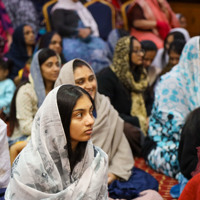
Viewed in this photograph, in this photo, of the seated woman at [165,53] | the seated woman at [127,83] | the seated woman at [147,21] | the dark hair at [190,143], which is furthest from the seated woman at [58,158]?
the seated woman at [147,21]

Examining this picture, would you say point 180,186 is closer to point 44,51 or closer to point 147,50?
point 44,51

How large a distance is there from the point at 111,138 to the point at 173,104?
23.5 inches

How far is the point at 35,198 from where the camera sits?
2131 millimetres

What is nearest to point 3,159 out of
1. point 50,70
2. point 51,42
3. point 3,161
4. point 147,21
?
point 3,161

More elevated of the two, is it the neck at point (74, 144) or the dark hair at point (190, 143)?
the neck at point (74, 144)

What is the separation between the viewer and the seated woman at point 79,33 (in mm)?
5395

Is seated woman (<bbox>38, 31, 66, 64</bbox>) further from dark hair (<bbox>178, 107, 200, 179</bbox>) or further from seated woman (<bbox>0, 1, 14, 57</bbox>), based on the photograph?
dark hair (<bbox>178, 107, 200, 179</bbox>)

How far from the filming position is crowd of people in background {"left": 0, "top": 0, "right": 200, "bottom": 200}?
2156 millimetres

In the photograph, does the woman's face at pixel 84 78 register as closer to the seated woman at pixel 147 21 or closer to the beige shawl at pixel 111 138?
the beige shawl at pixel 111 138

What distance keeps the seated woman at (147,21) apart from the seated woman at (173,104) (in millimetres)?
2352

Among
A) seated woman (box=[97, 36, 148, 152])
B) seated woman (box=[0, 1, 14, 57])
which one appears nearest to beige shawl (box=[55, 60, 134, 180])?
seated woman (box=[97, 36, 148, 152])

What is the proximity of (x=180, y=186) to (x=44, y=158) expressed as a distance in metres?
1.35

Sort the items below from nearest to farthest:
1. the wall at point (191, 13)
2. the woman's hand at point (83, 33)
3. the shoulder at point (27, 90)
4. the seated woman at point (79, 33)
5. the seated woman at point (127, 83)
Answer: the shoulder at point (27, 90)
the seated woman at point (127, 83)
the seated woman at point (79, 33)
the woman's hand at point (83, 33)
the wall at point (191, 13)

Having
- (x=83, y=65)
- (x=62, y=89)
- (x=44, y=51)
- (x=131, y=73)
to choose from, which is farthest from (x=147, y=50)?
(x=62, y=89)
